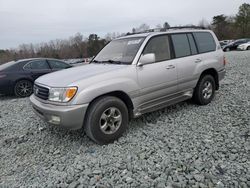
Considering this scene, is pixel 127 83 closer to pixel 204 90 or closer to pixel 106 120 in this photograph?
pixel 106 120

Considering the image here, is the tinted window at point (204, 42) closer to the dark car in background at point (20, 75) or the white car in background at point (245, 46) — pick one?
the dark car in background at point (20, 75)

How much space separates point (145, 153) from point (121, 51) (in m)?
2.07

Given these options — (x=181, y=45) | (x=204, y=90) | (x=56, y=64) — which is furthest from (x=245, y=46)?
(x=181, y=45)

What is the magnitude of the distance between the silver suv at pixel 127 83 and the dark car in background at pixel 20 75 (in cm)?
373

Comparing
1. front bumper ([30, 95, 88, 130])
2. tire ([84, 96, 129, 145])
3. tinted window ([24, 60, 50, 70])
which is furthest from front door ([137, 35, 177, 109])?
tinted window ([24, 60, 50, 70])

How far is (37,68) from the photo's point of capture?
292 inches

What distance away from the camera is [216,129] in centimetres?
353

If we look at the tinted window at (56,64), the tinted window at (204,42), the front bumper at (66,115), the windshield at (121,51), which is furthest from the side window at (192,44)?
the tinted window at (56,64)

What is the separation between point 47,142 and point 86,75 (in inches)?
56.9

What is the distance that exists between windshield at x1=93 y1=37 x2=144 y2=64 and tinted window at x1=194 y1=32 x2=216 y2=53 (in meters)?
1.59

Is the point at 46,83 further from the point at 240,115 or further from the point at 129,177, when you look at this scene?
the point at 240,115

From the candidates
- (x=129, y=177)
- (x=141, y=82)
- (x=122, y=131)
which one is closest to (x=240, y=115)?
(x=141, y=82)

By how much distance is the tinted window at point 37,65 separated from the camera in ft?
23.8

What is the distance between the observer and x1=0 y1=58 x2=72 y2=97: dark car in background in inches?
266
